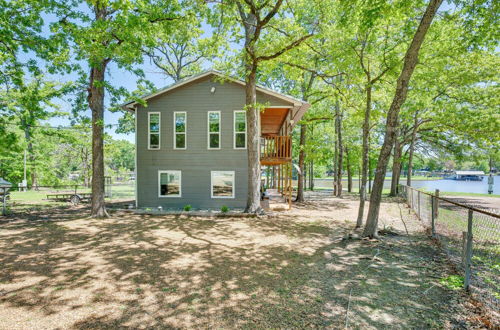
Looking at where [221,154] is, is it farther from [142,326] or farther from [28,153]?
[28,153]

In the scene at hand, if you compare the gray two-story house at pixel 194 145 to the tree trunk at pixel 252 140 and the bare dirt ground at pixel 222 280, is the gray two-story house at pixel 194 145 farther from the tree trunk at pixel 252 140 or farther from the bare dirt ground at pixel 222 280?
the bare dirt ground at pixel 222 280

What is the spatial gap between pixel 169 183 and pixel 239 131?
15.6 ft

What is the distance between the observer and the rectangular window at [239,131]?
540 inches

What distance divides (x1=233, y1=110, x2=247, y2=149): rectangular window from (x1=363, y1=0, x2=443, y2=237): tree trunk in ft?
25.0

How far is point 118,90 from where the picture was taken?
37.0 ft

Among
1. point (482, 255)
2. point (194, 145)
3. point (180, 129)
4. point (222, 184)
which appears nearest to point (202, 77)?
point (180, 129)

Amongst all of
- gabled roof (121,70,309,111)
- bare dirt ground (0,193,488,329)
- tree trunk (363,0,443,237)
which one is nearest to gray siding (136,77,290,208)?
gabled roof (121,70,309,111)

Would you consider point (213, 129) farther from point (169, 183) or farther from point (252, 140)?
point (169, 183)

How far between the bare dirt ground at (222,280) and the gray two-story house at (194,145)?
502cm

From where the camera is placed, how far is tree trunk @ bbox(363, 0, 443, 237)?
627 centimetres

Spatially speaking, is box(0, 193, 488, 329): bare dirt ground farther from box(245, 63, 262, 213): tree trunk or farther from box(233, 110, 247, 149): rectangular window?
box(233, 110, 247, 149): rectangular window

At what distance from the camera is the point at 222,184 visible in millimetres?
13711

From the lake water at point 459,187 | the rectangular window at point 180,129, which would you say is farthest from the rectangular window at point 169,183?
the lake water at point 459,187

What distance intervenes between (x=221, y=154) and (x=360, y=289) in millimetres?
10286
